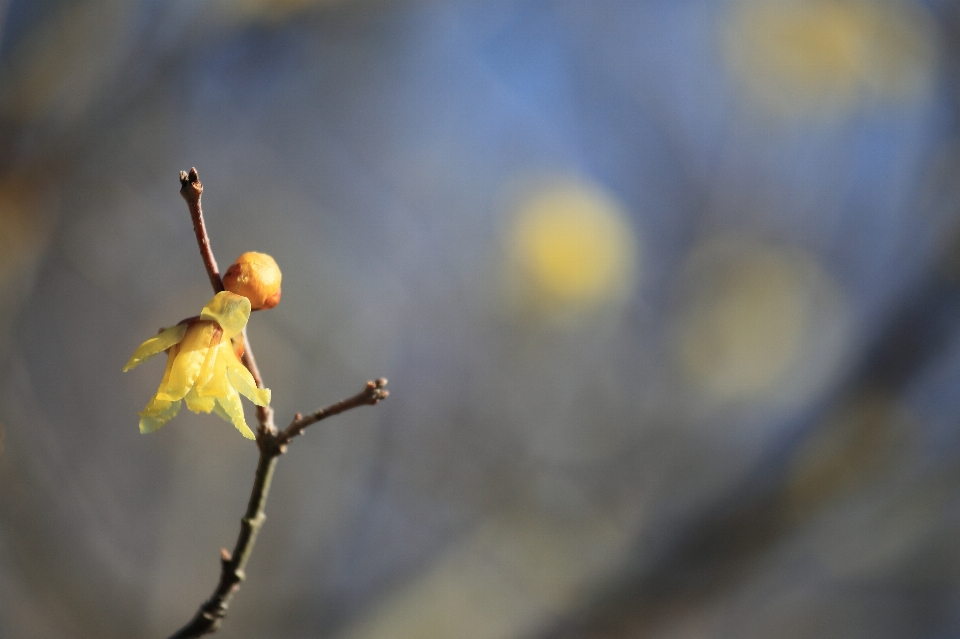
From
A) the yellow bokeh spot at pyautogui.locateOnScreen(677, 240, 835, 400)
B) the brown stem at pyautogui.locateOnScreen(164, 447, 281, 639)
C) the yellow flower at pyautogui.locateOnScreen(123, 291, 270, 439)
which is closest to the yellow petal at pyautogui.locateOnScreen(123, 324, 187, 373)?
the yellow flower at pyautogui.locateOnScreen(123, 291, 270, 439)

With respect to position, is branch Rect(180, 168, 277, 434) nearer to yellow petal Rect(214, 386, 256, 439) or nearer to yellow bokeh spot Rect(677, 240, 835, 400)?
yellow petal Rect(214, 386, 256, 439)

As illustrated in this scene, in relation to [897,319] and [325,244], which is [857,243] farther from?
[325,244]

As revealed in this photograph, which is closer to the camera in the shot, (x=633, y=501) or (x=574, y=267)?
(x=633, y=501)

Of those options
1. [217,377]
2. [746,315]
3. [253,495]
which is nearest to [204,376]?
[217,377]


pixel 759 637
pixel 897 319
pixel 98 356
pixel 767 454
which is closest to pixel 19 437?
pixel 98 356

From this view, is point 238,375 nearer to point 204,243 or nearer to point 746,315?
point 204,243

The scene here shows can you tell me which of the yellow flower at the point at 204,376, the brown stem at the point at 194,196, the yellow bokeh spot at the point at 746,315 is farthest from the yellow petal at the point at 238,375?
the yellow bokeh spot at the point at 746,315
